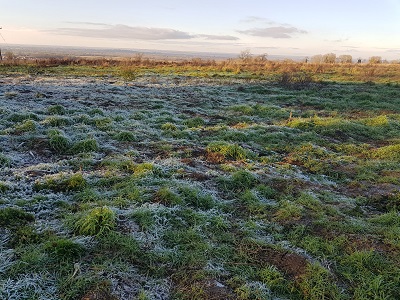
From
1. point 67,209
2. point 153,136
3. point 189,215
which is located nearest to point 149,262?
point 189,215

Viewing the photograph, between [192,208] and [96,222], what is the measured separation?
176 cm

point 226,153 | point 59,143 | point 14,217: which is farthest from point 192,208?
point 59,143

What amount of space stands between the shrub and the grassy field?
2cm

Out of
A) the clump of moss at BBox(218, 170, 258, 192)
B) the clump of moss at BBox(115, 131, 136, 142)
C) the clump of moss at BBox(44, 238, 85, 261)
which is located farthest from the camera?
the clump of moss at BBox(115, 131, 136, 142)

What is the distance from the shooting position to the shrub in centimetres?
481

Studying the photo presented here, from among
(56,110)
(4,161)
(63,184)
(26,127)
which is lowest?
(63,184)

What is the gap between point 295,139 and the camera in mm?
11141

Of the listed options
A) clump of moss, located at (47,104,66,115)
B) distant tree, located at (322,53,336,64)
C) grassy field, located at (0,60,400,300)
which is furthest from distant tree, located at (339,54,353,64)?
clump of moss, located at (47,104,66,115)

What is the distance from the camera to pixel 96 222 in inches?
193

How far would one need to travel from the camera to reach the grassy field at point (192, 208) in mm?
4121

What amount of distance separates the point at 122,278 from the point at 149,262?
1.61 feet

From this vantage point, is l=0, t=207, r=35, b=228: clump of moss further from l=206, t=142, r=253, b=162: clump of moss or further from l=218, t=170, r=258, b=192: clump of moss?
l=206, t=142, r=253, b=162: clump of moss

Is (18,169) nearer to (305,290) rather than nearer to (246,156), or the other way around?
(246,156)

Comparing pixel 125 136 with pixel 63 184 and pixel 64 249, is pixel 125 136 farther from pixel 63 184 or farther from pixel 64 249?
pixel 64 249
